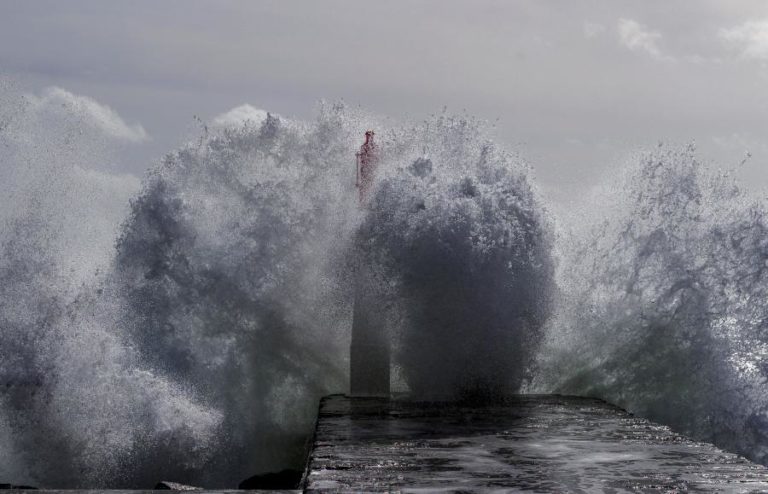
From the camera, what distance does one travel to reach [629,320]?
1231 centimetres

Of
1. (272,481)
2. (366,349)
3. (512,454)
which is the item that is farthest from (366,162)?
(512,454)

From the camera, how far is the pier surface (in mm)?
5934

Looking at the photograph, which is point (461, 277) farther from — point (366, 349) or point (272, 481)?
point (272, 481)

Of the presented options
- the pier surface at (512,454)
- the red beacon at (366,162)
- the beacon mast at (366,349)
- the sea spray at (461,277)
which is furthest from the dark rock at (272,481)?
the red beacon at (366,162)

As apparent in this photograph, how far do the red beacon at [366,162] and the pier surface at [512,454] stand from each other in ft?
10.7

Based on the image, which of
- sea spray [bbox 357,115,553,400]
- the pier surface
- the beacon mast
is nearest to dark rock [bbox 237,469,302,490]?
the pier surface

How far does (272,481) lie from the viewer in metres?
8.72

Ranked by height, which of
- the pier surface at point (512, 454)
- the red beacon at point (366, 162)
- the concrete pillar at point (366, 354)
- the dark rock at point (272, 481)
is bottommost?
the dark rock at point (272, 481)

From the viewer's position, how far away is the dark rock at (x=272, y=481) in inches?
334

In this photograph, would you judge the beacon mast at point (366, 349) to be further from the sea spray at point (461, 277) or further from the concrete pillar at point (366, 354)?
the sea spray at point (461, 277)

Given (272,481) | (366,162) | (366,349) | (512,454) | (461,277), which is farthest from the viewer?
(366,162)

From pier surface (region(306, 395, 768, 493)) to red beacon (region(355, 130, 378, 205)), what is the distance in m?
3.25

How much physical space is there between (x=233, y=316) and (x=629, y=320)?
476cm

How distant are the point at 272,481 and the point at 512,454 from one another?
8.48 feet
